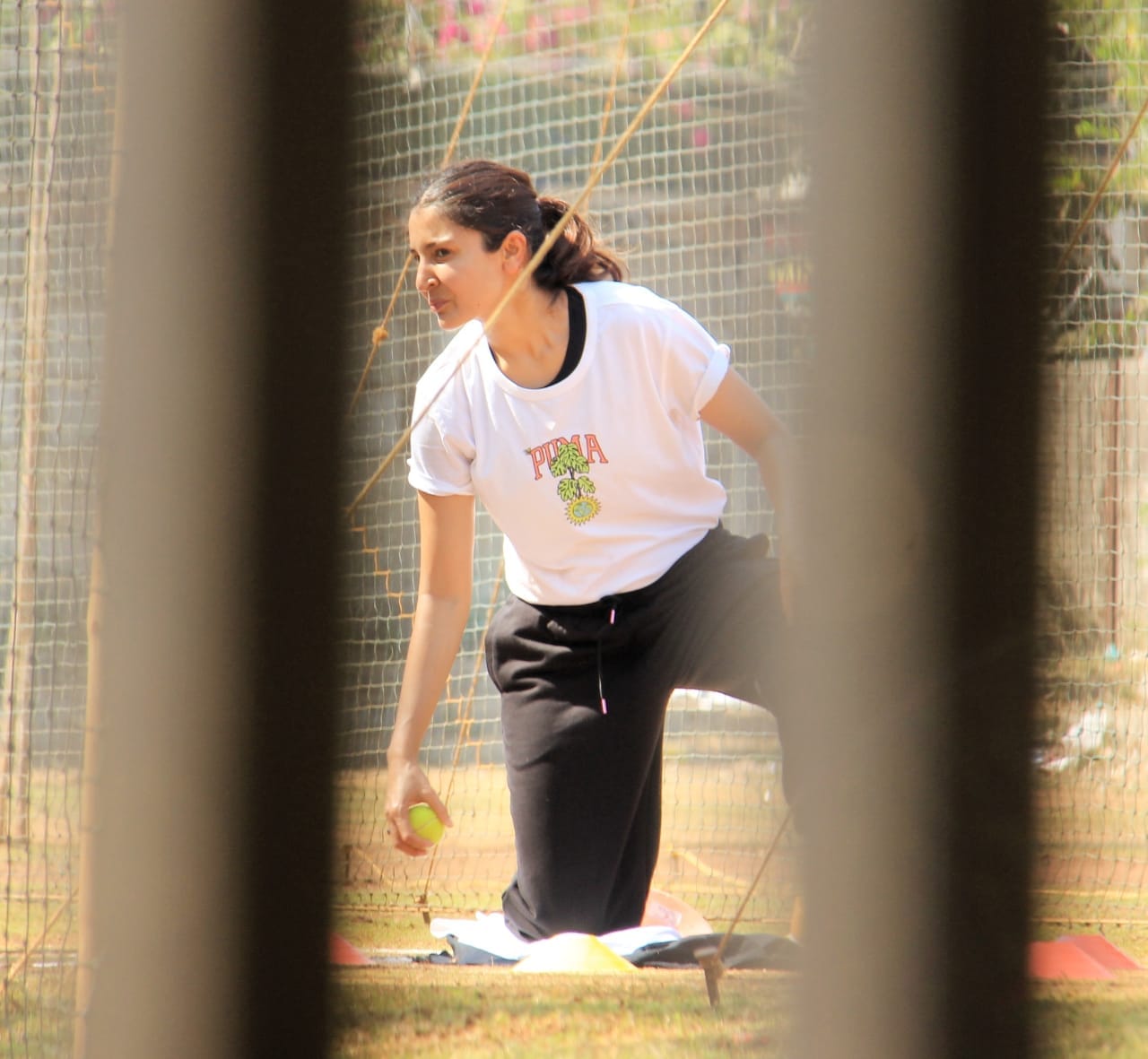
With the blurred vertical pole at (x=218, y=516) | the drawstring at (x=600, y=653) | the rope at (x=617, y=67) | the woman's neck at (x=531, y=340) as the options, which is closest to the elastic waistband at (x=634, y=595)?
the drawstring at (x=600, y=653)

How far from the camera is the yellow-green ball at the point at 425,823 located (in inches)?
Answer: 66.9

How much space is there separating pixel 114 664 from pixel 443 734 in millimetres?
3507

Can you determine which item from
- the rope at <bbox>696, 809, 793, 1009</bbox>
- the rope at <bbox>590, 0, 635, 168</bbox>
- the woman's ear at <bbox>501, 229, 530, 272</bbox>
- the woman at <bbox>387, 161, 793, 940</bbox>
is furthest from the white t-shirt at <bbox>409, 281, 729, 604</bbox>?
the rope at <bbox>696, 809, 793, 1009</bbox>

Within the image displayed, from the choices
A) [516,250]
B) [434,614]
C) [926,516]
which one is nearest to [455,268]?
[516,250]

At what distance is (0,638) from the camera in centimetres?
272

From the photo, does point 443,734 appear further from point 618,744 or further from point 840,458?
point 840,458

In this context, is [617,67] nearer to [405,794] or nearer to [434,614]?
[434,614]

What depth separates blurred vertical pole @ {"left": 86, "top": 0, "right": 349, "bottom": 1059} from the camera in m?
0.47

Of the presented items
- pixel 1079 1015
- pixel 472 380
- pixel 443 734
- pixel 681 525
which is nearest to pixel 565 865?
pixel 681 525

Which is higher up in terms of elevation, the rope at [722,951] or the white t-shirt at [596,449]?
the white t-shirt at [596,449]

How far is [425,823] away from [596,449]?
51cm

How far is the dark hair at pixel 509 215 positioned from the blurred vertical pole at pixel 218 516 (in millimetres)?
1295

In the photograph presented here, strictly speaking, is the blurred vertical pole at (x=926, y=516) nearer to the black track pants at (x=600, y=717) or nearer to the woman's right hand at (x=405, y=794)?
the woman's right hand at (x=405, y=794)

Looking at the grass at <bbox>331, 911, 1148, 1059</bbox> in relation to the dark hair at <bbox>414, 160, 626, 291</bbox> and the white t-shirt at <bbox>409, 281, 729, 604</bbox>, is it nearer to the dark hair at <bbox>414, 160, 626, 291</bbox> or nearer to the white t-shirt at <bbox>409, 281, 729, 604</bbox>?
the white t-shirt at <bbox>409, 281, 729, 604</bbox>
